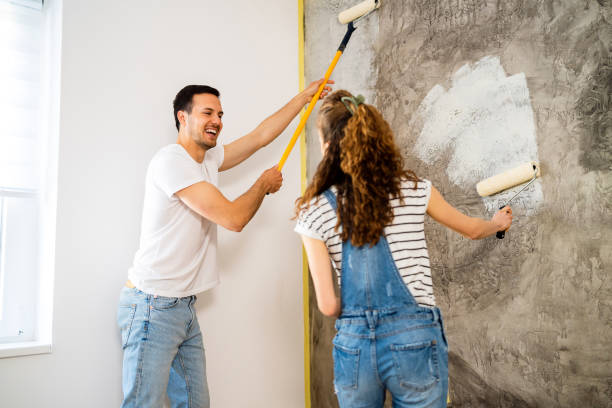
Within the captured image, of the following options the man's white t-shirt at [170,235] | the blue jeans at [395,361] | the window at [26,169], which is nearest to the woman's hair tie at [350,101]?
the blue jeans at [395,361]

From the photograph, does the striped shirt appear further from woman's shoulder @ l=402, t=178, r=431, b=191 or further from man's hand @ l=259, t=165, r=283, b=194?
man's hand @ l=259, t=165, r=283, b=194

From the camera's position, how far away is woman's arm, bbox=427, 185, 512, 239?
1091mm

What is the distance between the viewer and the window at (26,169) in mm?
1573

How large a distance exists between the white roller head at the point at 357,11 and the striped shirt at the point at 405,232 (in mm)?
1143

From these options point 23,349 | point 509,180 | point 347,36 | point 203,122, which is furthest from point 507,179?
point 23,349

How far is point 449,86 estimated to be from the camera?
5.42ft

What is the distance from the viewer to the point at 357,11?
1.93m

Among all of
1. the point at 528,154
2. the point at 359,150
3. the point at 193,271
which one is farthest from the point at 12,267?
the point at 528,154

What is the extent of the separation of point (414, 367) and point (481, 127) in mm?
949

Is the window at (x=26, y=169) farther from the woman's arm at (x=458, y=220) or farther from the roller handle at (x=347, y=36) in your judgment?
the woman's arm at (x=458, y=220)

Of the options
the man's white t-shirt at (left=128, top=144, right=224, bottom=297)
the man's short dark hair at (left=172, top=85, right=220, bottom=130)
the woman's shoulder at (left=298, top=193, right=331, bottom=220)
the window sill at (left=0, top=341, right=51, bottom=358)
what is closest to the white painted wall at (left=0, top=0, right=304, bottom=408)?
the window sill at (left=0, top=341, right=51, bottom=358)

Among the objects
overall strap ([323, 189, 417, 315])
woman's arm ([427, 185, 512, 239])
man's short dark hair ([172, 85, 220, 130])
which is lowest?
overall strap ([323, 189, 417, 315])

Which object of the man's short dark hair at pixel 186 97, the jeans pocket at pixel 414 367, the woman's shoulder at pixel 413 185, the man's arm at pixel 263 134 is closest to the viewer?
the jeans pocket at pixel 414 367

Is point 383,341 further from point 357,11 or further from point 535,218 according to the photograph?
point 357,11
